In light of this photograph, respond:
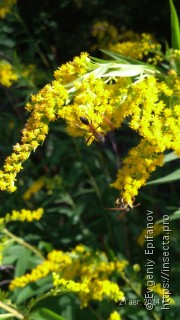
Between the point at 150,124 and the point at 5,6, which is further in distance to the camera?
the point at 5,6

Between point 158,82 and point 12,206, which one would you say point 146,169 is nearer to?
point 158,82

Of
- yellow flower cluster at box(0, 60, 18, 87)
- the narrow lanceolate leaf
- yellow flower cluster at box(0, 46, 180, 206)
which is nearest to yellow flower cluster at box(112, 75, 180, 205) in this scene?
yellow flower cluster at box(0, 46, 180, 206)

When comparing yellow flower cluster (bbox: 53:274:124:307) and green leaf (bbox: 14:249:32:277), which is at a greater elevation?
green leaf (bbox: 14:249:32:277)

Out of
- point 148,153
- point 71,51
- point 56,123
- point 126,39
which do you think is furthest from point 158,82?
point 71,51

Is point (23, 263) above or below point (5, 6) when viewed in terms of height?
below

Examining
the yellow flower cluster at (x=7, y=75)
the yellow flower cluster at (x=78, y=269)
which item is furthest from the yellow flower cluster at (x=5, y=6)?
the yellow flower cluster at (x=78, y=269)

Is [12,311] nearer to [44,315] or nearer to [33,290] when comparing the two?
[44,315]

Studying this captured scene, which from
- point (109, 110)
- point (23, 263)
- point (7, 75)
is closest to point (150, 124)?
point (109, 110)

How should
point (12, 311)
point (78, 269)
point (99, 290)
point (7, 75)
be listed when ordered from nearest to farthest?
point (12, 311), point (99, 290), point (78, 269), point (7, 75)

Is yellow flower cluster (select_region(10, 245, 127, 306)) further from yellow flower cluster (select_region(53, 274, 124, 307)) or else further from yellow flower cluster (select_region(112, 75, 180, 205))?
yellow flower cluster (select_region(112, 75, 180, 205))
